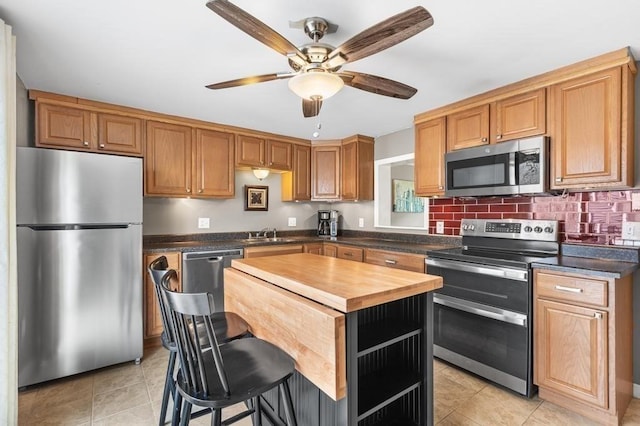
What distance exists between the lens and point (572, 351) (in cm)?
193

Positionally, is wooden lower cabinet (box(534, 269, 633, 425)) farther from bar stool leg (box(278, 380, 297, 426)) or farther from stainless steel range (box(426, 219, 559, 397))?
bar stool leg (box(278, 380, 297, 426))

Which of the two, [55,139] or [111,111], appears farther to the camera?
[111,111]

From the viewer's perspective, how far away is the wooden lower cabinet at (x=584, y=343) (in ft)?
5.93

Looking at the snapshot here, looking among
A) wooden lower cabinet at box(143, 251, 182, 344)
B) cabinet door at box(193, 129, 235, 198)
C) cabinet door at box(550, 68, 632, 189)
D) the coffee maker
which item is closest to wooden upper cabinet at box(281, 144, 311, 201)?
the coffee maker

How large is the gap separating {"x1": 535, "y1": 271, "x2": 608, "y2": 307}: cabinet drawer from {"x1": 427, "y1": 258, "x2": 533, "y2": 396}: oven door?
85mm

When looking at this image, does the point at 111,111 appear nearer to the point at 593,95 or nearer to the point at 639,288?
the point at 593,95

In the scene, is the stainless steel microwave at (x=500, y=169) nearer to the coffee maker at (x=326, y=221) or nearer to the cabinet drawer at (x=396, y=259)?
the cabinet drawer at (x=396, y=259)

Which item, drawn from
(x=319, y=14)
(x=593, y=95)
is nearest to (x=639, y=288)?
(x=593, y=95)

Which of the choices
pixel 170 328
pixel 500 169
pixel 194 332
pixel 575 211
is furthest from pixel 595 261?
pixel 170 328

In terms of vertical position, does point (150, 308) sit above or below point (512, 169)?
below

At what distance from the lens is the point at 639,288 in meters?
2.13

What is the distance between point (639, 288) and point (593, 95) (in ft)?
4.32

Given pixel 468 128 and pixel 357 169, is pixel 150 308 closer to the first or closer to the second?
pixel 357 169

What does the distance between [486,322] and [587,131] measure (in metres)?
Answer: 1.47
